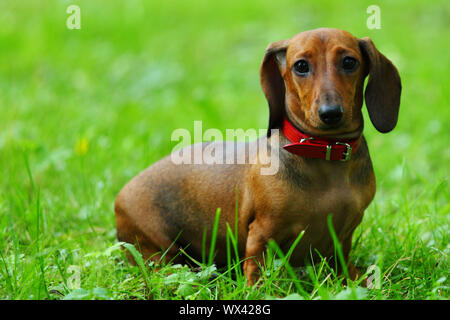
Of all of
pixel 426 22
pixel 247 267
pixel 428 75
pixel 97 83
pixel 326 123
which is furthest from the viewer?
pixel 426 22

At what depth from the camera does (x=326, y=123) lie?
7.89 feet

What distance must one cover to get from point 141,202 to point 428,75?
13.9 ft

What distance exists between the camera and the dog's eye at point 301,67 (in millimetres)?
2514

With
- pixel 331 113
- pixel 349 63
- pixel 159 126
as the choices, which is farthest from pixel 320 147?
pixel 159 126

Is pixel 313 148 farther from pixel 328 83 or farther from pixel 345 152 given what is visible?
pixel 328 83

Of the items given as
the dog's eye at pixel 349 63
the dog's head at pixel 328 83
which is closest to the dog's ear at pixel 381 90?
the dog's head at pixel 328 83

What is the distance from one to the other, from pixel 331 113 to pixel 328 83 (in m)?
0.14

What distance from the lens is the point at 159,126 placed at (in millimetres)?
5570

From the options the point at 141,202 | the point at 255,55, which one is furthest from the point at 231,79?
the point at 141,202

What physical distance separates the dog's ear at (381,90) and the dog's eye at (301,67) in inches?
11.3

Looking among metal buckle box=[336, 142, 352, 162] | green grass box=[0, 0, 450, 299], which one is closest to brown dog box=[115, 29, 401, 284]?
metal buckle box=[336, 142, 352, 162]

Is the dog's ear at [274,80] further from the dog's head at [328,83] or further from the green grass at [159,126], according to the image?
the green grass at [159,126]

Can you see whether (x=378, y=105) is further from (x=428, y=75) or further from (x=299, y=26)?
(x=299, y=26)

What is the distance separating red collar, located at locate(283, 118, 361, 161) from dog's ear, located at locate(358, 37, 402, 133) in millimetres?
165
